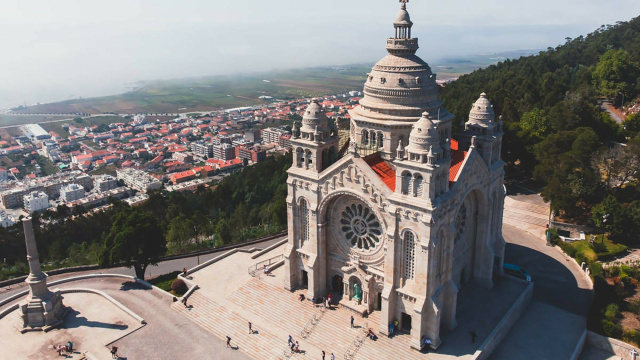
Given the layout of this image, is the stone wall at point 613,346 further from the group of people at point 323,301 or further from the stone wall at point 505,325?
the group of people at point 323,301

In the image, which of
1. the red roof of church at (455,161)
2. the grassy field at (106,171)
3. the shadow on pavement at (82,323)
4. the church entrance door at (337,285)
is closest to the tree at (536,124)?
the red roof of church at (455,161)

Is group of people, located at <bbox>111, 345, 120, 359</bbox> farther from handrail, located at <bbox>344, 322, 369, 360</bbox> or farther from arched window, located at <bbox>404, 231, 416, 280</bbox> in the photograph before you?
arched window, located at <bbox>404, 231, 416, 280</bbox>

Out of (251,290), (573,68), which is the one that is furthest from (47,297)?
(573,68)

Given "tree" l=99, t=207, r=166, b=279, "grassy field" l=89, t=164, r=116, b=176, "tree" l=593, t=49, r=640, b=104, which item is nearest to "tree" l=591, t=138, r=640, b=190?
"tree" l=593, t=49, r=640, b=104

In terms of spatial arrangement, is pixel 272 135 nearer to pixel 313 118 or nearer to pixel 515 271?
pixel 515 271

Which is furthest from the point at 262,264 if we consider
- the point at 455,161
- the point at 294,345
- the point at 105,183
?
the point at 105,183

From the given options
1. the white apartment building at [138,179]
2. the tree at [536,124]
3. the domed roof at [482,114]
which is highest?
the domed roof at [482,114]
